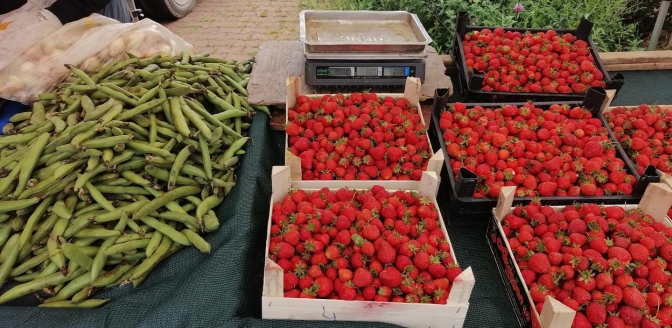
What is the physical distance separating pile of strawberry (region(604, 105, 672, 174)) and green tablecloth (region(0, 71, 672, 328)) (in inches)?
36.5

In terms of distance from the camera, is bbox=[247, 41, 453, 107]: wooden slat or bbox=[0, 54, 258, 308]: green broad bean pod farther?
bbox=[247, 41, 453, 107]: wooden slat

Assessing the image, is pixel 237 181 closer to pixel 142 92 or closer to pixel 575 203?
pixel 142 92

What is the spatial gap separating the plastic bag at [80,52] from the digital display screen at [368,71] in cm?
131

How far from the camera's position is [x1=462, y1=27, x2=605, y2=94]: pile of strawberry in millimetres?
2713

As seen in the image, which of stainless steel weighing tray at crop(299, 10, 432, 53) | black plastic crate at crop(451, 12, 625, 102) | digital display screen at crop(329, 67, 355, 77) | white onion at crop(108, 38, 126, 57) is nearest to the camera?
stainless steel weighing tray at crop(299, 10, 432, 53)

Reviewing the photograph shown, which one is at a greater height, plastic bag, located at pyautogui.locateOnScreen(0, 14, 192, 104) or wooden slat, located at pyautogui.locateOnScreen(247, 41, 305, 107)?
plastic bag, located at pyautogui.locateOnScreen(0, 14, 192, 104)

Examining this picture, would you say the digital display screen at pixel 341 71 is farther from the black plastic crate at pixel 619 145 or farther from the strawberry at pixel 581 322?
the strawberry at pixel 581 322

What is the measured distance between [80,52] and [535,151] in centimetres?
260

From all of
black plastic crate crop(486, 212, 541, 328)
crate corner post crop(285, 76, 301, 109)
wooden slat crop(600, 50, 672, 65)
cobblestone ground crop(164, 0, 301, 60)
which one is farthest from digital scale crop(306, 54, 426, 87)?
cobblestone ground crop(164, 0, 301, 60)

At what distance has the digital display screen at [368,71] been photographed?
8.23ft

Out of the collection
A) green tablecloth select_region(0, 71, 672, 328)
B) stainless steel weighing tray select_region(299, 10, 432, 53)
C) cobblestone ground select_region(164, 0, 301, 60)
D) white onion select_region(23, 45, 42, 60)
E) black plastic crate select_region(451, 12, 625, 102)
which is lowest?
cobblestone ground select_region(164, 0, 301, 60)

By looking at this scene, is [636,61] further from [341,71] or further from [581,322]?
[581,322]

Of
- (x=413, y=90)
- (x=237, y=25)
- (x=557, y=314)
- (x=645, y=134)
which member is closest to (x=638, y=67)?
(x=645, y=134)

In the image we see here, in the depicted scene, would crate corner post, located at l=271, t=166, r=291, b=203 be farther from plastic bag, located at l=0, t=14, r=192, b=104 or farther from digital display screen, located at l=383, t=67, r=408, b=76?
plastic bag, located at l=0, t=14, r=192, b=104
